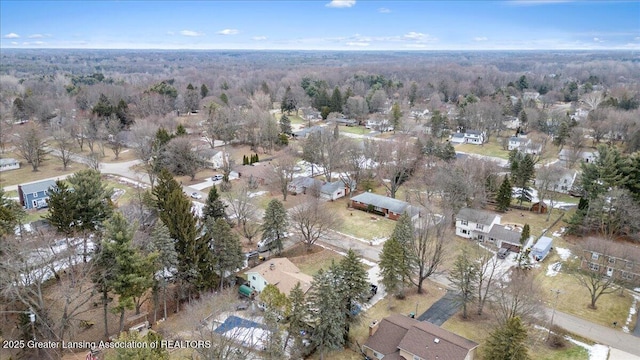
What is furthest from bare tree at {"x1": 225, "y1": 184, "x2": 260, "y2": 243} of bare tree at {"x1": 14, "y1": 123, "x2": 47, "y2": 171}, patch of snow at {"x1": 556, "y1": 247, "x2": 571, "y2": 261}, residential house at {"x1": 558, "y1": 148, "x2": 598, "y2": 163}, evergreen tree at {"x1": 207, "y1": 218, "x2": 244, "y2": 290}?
residential house at {"x1": 558, "y1": 148, "x2": 598, "y2": 163}

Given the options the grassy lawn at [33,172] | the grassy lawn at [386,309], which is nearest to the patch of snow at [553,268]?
the grassy lawn at [386,309]

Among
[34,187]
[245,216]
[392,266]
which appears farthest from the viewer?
[34,187]

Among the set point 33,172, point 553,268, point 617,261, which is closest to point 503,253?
point 553,268

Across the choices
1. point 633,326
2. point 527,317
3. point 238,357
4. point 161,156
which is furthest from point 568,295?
point 161,156

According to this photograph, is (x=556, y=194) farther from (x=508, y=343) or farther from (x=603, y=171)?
(x=508, y=343)

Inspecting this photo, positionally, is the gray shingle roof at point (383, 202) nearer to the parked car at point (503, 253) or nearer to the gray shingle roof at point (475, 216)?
the gray shingle roof at point (475, 216)

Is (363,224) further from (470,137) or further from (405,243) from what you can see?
(470,137)
